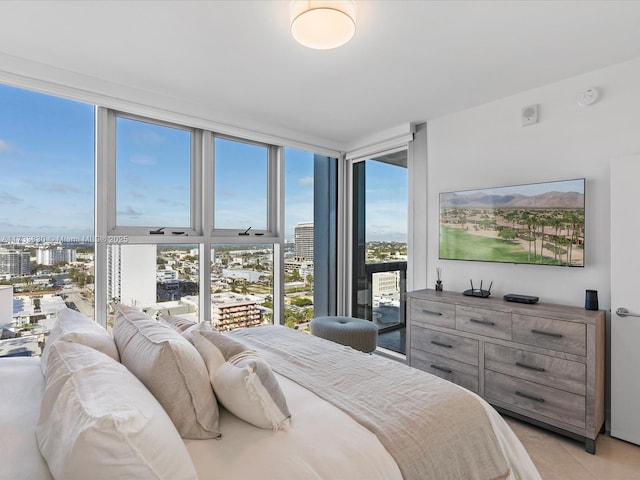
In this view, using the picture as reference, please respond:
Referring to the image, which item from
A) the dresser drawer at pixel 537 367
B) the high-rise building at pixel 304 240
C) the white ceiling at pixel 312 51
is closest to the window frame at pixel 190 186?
the white ceiling at pixel 312 51

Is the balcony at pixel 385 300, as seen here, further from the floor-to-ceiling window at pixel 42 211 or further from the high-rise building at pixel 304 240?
the floor-to-ceiling window at pixel 42 211

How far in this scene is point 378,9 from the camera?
188cm

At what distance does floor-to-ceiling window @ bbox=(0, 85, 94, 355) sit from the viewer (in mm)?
2584

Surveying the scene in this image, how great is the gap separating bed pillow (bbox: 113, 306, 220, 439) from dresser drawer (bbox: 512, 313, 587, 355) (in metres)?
2.20

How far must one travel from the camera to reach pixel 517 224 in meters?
2.87

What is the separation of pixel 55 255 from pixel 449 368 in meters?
3.26

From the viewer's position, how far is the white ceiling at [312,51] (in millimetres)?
1902

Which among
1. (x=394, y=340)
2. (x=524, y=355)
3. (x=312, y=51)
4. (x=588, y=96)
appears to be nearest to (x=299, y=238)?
(x=394, y=340)

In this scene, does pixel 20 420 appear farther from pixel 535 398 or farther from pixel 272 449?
pixel 535 398

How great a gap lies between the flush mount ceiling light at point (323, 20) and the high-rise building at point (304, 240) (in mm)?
2569

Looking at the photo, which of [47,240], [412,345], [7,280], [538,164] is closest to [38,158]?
[47,240]

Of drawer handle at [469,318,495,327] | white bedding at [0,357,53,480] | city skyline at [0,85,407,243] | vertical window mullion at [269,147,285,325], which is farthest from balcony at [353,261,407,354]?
white bedding at [0,357,53,480]

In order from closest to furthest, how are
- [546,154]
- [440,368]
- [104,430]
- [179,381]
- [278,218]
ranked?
[104,430] < [179,381] < [546,154] < [440,368] < [278,218]

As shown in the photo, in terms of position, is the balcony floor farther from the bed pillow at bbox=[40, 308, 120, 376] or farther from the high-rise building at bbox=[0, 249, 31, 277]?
the high-rise building at bbox=[0, 249, 31, 277]
